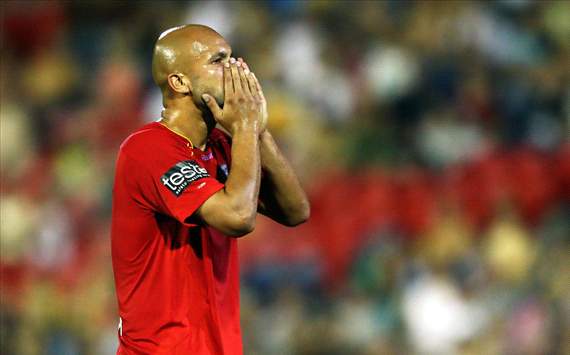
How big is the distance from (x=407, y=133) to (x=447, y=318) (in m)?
1.30

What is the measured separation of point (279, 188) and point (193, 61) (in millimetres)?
492

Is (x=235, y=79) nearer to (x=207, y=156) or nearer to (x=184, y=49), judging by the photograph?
(x=184, y=49)

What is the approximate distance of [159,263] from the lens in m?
2.39

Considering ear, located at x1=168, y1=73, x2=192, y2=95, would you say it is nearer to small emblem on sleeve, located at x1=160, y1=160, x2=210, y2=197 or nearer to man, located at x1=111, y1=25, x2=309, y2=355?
man, located at x1=111, y1=25, x2=309, y2=355

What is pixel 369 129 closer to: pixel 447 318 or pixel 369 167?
pixel 369 167

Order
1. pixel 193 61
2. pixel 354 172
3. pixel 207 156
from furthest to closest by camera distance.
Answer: pixel 354 172
pixel 207 156
pixel 193 61

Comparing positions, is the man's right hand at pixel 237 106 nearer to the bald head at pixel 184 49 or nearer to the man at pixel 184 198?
the man at pixel 184 198

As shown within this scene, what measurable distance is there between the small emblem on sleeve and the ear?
10.0 inches

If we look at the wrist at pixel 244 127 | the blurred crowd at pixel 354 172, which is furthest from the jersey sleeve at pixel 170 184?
the blurred crowd at pixel 354 172

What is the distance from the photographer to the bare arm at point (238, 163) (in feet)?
7.16

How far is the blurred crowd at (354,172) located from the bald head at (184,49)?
2850 millimetres

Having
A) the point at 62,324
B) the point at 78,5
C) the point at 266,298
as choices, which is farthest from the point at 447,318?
the point at 78,5

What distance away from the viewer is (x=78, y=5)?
6332 mm

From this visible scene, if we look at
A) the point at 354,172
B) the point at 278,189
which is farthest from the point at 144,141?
the point at 354,172
